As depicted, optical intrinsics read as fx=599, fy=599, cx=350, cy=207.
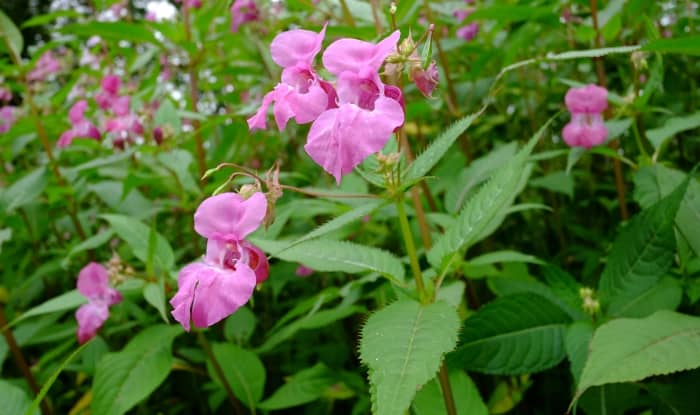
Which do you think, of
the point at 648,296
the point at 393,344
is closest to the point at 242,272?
the point at 393,344

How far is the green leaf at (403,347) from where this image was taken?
768 mm

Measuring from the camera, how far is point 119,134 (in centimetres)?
229

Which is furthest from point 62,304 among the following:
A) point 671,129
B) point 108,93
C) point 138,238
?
point 671,129

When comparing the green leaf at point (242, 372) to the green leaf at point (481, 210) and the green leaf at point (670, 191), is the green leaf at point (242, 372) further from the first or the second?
the green leaf at point (670, 191)

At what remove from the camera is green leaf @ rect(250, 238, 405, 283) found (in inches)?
42.3

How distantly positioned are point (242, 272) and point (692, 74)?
7.25ft

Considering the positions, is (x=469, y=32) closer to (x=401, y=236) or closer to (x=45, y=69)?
(x=401, y=236)

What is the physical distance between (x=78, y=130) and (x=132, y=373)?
1.34 m

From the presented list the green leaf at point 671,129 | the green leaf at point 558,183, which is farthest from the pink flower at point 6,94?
the green leaf at point 671,129

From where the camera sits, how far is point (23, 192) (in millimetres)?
2045

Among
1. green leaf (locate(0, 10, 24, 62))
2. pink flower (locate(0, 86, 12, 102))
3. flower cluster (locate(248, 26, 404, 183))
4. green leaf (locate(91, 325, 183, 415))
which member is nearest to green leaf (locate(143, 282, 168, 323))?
green leaf (locate(91, 325, 183, 415))

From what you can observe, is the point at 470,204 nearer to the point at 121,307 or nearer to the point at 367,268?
the point at 367,268

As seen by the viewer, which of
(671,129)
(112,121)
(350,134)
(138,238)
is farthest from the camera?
(112,121)

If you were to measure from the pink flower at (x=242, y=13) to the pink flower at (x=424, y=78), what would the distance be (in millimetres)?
1910
